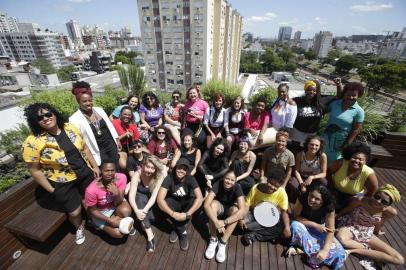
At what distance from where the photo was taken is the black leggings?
3.00 meters

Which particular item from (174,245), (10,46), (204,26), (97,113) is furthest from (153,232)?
(10,46)

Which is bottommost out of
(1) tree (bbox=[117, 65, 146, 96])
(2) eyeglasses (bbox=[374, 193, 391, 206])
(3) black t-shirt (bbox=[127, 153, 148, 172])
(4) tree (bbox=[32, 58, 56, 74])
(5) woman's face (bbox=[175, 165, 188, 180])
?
Answer: (4) tree (bbox=[32, 58, 56, 74])

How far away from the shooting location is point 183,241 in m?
2.97

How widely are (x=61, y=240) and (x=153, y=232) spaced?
4.71 feet

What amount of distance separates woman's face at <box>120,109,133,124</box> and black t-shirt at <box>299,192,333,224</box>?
330 cm

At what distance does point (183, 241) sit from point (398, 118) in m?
5.98

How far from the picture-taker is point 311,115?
12.1ft

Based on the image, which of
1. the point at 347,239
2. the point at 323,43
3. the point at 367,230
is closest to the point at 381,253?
the point at 367,230

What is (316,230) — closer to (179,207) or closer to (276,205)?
(276,205)

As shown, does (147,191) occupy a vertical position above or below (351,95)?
below

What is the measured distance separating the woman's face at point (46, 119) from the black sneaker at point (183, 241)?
7.95 feet

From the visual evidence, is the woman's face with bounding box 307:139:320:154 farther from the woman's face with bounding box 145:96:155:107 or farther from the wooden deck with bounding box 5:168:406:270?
the woman's face with bounding box 145:96:155:107

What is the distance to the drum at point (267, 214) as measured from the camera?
2826 mm

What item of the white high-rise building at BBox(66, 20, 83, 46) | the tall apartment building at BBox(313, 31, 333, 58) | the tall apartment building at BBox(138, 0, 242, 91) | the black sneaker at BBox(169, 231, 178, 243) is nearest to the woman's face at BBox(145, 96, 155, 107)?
the black sneaker at BBox(169, 231, 178, 243)
